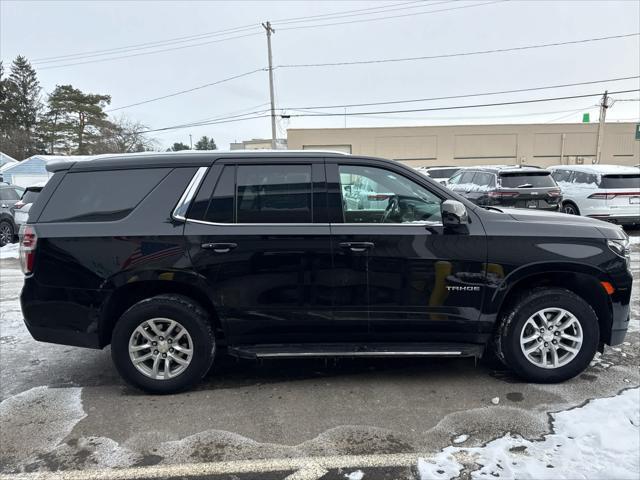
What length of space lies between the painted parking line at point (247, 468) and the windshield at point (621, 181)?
11174mm

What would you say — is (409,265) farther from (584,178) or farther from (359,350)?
(584,178)

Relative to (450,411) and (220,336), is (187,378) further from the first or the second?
(450,411)

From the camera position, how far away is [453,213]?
3490 millimetres

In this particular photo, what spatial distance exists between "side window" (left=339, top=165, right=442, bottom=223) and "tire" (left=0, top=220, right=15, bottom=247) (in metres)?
12.7

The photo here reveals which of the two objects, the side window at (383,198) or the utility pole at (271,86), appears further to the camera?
the utility pole at (271,86)

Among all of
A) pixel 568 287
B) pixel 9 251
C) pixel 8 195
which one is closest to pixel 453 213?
pixel 568 287

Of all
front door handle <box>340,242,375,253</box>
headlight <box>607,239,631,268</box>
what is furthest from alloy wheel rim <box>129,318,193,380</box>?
headlight <box>607,239,631,268</box>

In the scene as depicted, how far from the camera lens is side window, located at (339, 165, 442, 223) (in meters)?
3.71

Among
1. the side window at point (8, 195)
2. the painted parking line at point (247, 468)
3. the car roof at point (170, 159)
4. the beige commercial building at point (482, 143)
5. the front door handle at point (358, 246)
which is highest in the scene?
the beige commercial building at point (482, 143)

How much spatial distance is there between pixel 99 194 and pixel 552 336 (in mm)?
3777

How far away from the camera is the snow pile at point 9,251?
1127cm

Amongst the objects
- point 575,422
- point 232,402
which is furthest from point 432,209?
point 232,402

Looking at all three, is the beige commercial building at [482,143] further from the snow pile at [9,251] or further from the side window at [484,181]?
the snow pile at [9,251]

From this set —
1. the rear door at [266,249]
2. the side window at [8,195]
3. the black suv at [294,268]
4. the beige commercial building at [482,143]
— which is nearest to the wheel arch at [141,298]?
the black suv at [294,268]
